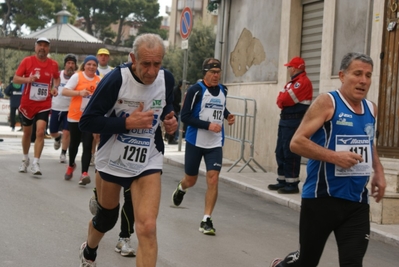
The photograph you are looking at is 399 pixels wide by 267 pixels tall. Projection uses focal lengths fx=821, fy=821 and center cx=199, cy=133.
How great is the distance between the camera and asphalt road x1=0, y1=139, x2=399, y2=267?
757 cm

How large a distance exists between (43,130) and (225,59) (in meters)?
7.66

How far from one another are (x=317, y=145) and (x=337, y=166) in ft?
0.69

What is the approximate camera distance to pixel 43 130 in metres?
13.2

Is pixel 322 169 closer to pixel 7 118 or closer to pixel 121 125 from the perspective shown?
pixel 121 125

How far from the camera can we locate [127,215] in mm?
7109

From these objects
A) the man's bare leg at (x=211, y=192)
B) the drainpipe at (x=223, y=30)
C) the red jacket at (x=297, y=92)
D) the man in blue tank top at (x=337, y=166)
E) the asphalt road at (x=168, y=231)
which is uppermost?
the drainpipe at (x=223, y=30)

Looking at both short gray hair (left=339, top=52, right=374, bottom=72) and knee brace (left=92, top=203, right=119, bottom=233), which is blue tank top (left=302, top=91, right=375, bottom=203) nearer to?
short gray hair (left=339, top=52, right=374, bottom=72)

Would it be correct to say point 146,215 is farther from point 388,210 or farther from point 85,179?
point 85,179

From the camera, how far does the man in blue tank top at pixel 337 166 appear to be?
5570mm

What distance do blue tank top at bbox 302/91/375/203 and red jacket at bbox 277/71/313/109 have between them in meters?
7.28

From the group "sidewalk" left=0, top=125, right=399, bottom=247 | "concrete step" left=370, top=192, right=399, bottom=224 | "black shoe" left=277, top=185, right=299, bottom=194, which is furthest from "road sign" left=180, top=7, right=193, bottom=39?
"concrete step" left=370, top=192, right=399, bottom=224

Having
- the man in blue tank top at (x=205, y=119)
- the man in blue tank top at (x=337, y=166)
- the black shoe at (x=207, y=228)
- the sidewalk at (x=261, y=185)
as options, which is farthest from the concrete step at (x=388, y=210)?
the man in blue tank top at (x=337, y=166)

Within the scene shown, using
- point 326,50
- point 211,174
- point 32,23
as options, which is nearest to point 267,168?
point 326,50

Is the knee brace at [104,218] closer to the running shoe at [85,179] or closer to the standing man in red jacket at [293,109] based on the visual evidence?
the running shoe at [85,179]
